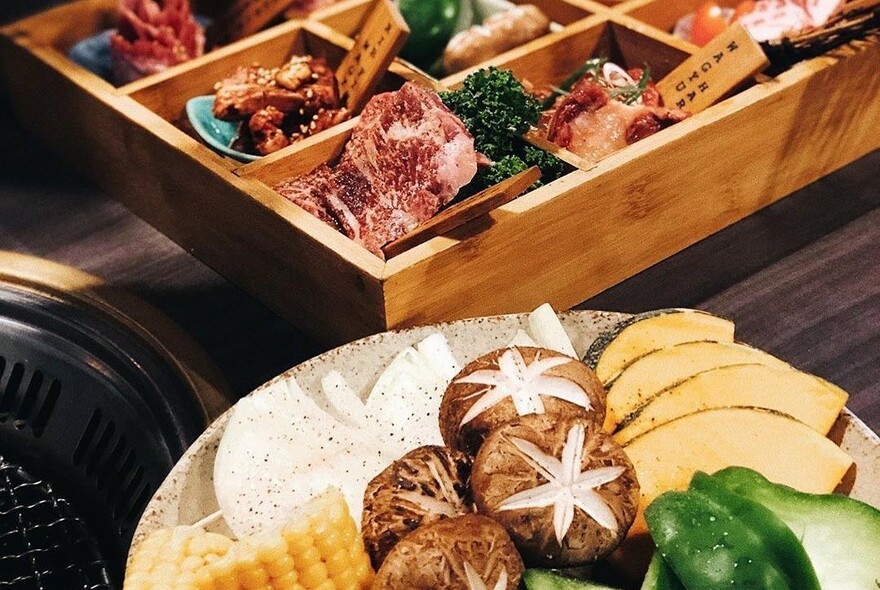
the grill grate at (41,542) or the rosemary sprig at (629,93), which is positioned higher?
the grill grate at (41,542)

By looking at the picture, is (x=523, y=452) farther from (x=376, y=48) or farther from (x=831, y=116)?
(x=831, y=116)

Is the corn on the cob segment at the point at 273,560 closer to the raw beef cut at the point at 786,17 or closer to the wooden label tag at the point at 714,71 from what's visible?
the wooden label tag at the point at 714,71

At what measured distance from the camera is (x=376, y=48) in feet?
7.79

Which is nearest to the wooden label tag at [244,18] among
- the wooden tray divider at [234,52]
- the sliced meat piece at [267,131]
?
the wooden tray divider at [234,52]

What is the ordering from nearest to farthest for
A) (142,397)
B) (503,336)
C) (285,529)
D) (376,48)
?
(285,529) → (503,336) → (142,397) → (376,48)

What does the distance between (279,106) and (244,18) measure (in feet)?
1.73

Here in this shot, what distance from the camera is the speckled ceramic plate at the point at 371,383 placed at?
1504 millimetres

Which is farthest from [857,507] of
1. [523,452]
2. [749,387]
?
[523,452]

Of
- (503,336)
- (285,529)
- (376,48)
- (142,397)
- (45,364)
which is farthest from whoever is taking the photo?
(376,48)

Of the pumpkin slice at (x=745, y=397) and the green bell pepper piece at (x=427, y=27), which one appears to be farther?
the green bell pepper piece at (x=427, y=27)

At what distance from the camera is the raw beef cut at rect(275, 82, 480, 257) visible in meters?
1.99

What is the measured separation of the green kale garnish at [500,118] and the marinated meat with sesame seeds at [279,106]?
Result: 362 millimetres

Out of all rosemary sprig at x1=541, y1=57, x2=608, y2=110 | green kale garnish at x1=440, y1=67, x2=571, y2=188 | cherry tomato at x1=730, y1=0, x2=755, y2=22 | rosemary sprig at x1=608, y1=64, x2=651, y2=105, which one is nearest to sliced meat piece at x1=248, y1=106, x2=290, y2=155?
green kale garnish at x1=440, y1=67, x2=571, y2=188

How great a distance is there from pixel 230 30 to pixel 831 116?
161cm
